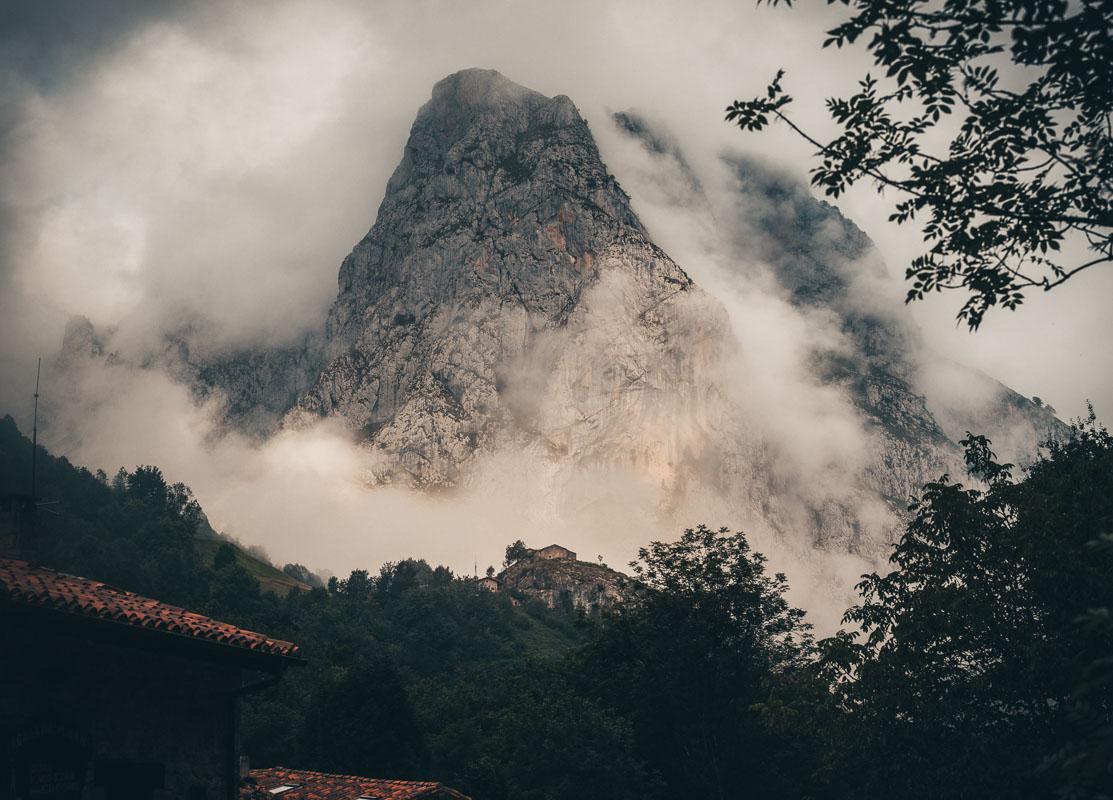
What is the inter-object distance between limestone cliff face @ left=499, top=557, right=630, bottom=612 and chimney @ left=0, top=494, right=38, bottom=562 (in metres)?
136

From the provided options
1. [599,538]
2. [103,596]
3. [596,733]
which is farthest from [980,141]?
[599,538]

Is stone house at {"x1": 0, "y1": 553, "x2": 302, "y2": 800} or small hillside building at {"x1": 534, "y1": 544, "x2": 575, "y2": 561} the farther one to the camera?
small hillside building at {"x1": 534, "y1": 544, "x2": 575, "y2": 561}

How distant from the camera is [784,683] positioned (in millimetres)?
27109

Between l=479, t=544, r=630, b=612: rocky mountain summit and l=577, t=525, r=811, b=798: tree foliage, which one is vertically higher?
l=479, t=544, r=630, b=612: rocky mountain summit

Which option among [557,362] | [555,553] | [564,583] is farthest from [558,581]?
[557,362]

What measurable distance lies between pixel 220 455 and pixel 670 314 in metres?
106

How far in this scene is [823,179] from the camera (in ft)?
34.0

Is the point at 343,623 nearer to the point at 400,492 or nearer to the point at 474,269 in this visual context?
the point at 400,492

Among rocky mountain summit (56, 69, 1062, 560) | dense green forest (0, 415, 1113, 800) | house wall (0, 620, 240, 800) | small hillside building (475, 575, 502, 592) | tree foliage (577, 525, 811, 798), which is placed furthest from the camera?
rocky mountain summit (56, 69, 1062, 560)

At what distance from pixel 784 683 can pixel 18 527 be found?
69.7 ft

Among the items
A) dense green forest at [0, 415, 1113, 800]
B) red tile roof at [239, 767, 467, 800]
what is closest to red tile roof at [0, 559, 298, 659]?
dense green forest at [0, 415, 1113, 800]

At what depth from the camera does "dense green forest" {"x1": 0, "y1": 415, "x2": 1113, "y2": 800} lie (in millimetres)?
19641

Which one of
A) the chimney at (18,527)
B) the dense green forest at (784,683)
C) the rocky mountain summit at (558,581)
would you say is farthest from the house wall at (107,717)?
the rocky mountain summit at (558,581)

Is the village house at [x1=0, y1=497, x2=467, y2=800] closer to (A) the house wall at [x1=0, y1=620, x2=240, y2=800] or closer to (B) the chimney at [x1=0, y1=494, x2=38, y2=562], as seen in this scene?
(A) the house wall at [x1=0, y1=620, x2=240, y2=800]
